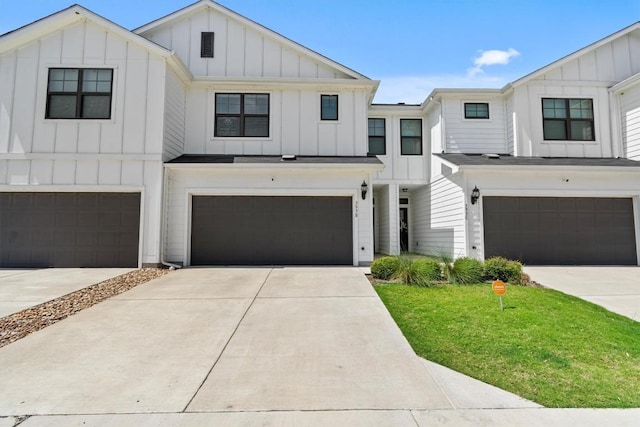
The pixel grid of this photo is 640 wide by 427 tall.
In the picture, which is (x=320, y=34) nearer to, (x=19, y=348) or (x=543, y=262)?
(x=543, y=262)

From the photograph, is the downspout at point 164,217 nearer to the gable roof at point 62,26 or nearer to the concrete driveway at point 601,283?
the gable roof at point 62,26

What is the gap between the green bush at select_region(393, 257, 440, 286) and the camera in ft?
24.4

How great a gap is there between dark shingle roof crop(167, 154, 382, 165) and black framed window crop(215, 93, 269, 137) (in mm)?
972

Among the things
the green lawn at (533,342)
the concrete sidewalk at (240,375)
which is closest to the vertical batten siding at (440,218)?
the green lawn at (533,342)

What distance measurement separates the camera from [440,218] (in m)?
12.6

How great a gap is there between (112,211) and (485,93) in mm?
13182

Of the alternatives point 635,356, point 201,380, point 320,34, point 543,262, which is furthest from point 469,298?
point 320,34

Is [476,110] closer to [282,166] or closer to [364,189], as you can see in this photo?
[364,189]

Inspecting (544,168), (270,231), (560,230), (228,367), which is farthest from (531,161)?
(228,367)

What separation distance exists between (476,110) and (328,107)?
5.86m

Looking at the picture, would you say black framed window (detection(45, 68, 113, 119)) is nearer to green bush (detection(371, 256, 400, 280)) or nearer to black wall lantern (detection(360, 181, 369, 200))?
black wall lantern (detection(360, 181, 369, 200))

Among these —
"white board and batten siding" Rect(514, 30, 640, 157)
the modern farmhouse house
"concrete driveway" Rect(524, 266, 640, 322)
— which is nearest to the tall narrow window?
the modern farmhouse house

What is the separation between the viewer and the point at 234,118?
38.0ft

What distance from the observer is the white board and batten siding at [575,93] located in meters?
12.3
